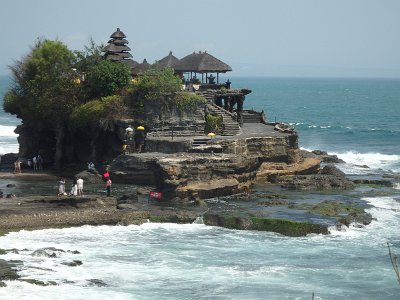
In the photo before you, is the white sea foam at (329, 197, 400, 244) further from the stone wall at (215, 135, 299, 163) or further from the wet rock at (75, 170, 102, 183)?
the wet rock at (75, 170, 102, 183)

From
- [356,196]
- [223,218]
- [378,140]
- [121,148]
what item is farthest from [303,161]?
[378,140]

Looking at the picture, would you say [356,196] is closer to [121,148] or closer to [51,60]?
[121,148]

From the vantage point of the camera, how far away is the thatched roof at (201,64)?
2267 inches

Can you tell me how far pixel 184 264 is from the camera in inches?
1235

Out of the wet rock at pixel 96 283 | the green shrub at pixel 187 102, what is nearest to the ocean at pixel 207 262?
the wet rock at pixel 96 283

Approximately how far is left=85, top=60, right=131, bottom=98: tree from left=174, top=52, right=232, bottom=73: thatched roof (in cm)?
622

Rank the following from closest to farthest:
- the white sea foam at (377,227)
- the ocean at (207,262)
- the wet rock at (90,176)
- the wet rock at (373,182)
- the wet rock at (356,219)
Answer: the ocean at (207,262)
the white sea foam at (377,227)
the wet rock at (356,219)
the wet rock at (90,176)
the wet rock at (373,182)

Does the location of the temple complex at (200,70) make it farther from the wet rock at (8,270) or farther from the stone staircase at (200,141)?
the wet rock at (8,270)

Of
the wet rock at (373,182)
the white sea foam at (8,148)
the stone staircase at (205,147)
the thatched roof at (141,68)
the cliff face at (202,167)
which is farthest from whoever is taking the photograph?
the white sea foam at (8,148)

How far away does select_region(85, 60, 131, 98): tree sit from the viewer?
5309cm

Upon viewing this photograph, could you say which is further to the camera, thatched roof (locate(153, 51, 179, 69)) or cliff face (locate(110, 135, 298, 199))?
thatched roof (locate(153, 51, 179, 69))

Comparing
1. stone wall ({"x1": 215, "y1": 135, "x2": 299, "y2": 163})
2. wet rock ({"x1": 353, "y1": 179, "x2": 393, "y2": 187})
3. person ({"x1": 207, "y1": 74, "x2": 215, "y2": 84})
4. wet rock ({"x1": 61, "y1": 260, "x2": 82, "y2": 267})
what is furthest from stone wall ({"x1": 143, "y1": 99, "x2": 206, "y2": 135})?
wet rock ({"x1": 61, "y1": 260, "x2": 82, "y2": 267})

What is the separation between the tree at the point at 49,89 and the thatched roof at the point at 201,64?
852cm

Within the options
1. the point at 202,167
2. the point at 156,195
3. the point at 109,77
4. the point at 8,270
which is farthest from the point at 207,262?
the point at 109,77
